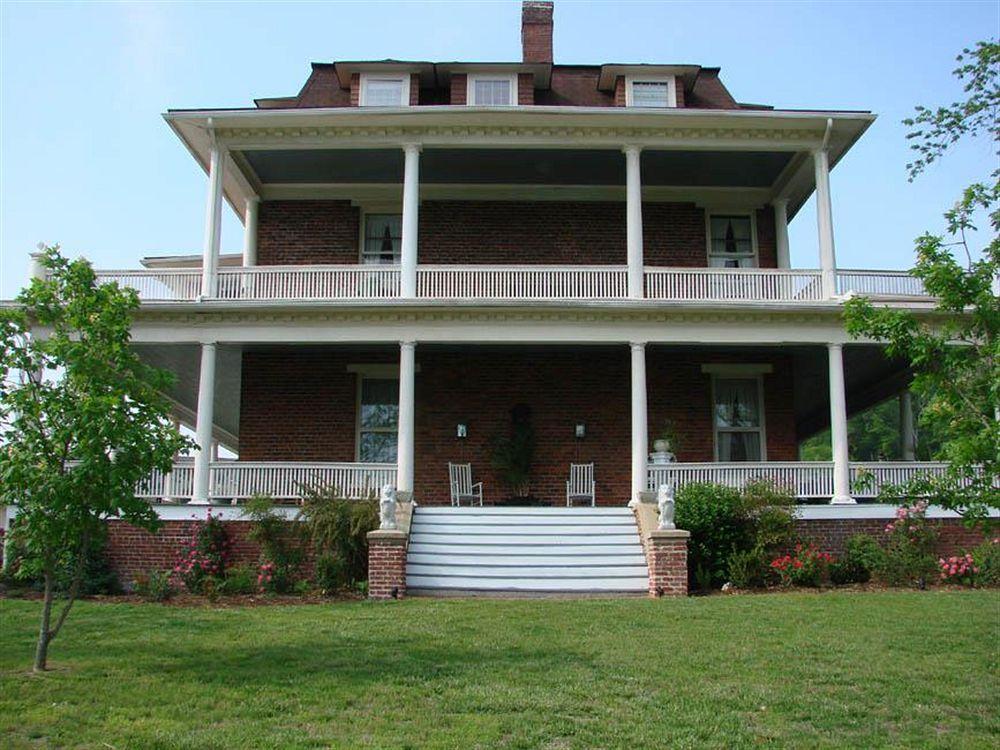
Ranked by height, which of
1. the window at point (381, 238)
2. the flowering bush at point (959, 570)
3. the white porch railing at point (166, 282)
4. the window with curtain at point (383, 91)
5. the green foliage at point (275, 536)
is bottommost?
the flowering bush at point (959, 570)

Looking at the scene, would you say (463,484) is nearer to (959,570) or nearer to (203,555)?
(203,555)

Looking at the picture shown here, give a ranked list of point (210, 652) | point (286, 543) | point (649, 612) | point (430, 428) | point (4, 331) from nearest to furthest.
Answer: point (4, 331) < point (210, 652) < point (649, 612) < point (286, 543) < point (430, 428)

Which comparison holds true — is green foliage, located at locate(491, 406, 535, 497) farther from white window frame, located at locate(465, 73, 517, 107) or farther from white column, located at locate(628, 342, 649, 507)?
white window frame, located at locate(465, 73, 517, 107)

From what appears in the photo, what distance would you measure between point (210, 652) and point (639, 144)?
11.6 meters

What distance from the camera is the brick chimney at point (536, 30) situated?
21.3m

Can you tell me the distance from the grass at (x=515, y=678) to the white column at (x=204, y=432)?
13.8ft

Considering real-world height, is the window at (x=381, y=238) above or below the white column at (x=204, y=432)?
above

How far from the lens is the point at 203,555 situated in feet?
47.3

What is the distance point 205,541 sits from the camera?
47.7ft

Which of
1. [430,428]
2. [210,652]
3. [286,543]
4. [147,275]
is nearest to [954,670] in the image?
[210,652]

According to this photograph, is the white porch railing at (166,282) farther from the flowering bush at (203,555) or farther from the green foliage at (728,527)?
the green foliage at (728,527)

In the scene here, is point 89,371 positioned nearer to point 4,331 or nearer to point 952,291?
point 4,331

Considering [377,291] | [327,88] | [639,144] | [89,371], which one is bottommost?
[89,371]

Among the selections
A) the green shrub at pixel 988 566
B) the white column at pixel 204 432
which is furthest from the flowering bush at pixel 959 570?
the white column at pixel 204 432
